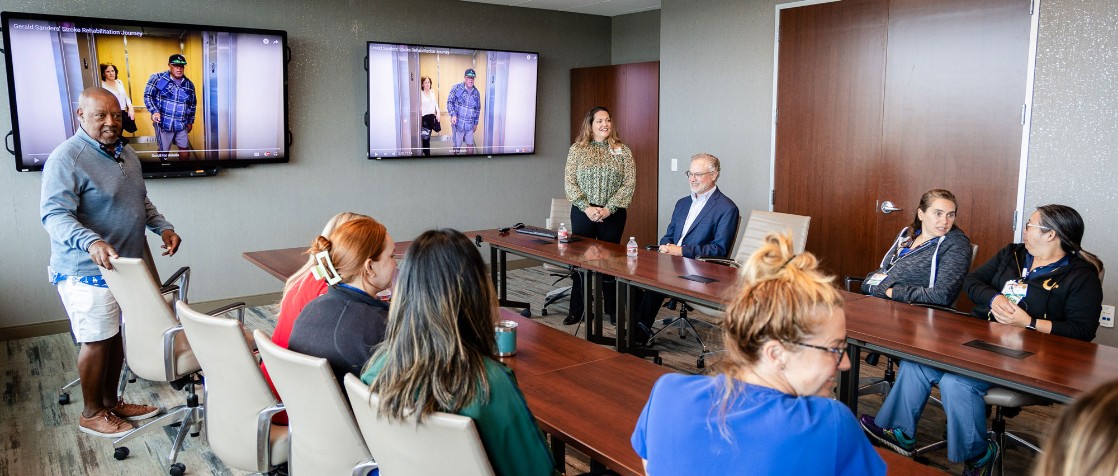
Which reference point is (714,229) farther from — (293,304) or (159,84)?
(159,84)

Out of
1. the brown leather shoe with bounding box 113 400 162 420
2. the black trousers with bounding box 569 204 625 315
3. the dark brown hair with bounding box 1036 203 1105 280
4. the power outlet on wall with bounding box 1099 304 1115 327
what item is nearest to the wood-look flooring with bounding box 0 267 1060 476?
the brown leather shoe with bounding box 113 400 162 420

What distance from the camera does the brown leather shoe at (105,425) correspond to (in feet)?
11.7

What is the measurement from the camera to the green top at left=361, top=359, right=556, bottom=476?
5.21 ft

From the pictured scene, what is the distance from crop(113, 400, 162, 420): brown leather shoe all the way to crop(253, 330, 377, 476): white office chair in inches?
83.4

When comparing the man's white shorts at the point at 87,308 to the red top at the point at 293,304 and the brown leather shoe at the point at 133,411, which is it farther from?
the red top at the point at 293,304

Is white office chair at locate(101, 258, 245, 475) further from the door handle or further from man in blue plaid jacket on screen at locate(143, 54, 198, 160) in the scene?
the door handle

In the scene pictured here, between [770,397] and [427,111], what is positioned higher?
[427,111]

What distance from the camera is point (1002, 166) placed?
462 centimetres

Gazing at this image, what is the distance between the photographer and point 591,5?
24.0 feet

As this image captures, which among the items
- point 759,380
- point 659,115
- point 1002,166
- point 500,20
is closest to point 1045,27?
point 1002,166

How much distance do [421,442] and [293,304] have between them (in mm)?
1124

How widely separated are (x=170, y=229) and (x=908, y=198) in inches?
173

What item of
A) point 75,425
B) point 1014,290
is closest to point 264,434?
point 75,425

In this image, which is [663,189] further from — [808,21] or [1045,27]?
[1045,27]
